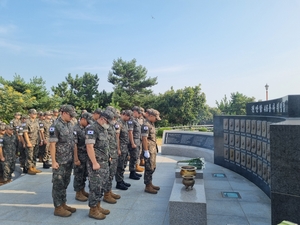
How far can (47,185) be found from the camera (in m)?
6.25

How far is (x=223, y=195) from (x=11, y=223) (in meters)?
4.18

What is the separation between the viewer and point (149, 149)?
17.9 feet

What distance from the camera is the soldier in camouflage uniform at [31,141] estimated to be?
24.5 feet

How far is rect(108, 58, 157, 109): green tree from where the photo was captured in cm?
2998

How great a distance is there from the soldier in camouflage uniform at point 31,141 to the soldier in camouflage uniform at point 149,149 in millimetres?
4067

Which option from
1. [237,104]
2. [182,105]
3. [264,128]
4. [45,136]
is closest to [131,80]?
[182,105]

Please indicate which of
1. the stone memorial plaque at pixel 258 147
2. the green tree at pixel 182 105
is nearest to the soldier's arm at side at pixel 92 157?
the stone memorial plaque at pixel 258 147

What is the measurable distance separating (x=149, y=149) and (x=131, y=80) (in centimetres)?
2633

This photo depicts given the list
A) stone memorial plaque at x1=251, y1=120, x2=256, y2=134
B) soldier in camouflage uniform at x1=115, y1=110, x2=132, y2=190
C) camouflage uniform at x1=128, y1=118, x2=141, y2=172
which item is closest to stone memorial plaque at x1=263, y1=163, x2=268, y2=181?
stone memorial plaque at x1=251, y1=120, x2=256, y2=134

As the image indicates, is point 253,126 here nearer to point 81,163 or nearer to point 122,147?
point 122,147

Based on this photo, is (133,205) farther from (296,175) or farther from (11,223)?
(296,175)

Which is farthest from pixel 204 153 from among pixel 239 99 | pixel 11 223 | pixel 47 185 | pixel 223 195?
pixel 239 99

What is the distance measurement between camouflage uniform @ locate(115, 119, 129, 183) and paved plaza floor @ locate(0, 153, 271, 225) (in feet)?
1.30

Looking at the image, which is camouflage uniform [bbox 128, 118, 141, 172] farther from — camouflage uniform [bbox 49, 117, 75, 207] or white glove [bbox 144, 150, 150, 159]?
camouflage uniform [bbox 49, 117, 75, 207]
